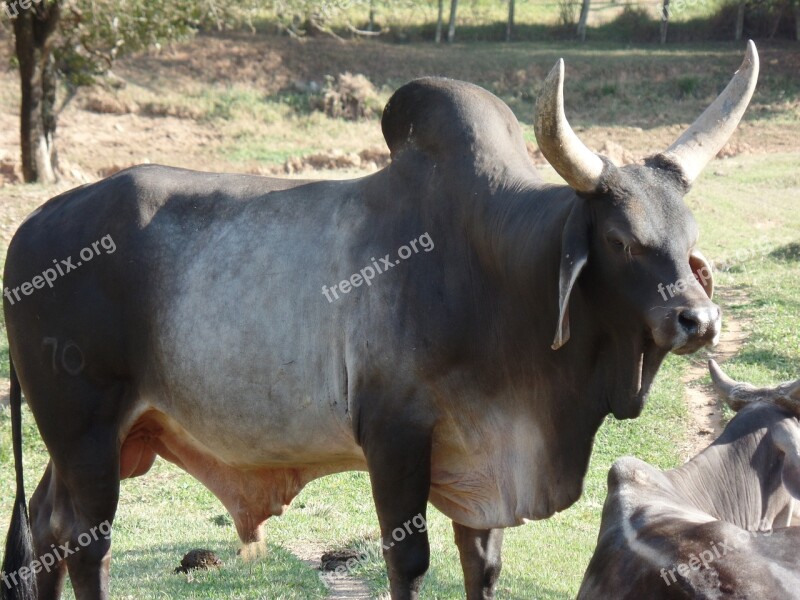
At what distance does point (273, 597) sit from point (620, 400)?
7.21 ft

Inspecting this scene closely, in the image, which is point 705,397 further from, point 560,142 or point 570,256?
point 560,142

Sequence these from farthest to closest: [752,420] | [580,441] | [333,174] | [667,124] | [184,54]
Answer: [184,54] < [667,124] < [333,174] < [752,420] < [580,441]

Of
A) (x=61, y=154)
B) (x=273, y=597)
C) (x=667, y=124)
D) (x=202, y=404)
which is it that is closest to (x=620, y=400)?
(x=202, y=404)

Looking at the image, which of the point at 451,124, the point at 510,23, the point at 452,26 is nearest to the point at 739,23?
the point at 510,23

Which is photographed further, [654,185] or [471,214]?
[471,214]

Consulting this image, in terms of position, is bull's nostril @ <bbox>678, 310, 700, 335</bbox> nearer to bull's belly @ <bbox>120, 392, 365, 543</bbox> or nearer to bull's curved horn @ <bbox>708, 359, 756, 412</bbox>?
bull's belly @ <bbox>120, 392, 365, 543</bbox>

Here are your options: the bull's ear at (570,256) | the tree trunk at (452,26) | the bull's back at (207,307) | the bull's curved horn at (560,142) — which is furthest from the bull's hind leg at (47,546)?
the tree trunk at (452,26)

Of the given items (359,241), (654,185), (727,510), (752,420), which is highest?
(654,185)

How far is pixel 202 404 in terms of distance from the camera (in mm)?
4266

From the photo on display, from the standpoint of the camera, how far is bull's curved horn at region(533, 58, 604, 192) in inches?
125

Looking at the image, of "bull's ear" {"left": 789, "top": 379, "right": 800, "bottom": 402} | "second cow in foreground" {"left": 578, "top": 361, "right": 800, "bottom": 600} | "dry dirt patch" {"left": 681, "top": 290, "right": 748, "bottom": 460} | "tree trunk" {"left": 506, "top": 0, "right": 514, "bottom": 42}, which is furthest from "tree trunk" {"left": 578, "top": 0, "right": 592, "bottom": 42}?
"bull's ear" {"left": 789, "top": 379, "right": 800, "bottom": 402}

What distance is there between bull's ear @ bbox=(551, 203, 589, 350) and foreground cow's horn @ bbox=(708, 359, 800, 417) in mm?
1453

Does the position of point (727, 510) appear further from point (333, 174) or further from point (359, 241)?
point (333, 174)

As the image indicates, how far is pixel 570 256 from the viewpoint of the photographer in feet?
11.0
